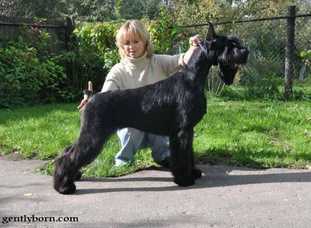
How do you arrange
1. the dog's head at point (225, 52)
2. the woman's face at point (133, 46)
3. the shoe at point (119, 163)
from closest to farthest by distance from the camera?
1. the dog's head at point (225, 52)
2. the woman's face at point (133, 46)
3. the shoe at point (119, 163)

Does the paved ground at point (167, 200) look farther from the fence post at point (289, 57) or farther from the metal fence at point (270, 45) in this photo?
the metal fence at point (270, 45)

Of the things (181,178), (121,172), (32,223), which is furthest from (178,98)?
(32,223)

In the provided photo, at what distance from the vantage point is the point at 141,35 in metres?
5.71

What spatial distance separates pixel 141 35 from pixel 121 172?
1.48m

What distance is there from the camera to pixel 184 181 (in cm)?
532

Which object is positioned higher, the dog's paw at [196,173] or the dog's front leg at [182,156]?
the dog's front leg at [182,156]

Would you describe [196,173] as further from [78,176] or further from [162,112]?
[78,176]

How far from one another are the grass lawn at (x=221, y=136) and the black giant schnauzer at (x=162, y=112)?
2.57 feet

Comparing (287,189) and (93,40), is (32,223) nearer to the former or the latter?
(287,189)

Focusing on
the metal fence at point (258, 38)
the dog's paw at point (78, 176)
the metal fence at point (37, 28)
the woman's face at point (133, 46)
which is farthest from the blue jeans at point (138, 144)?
the metal fence at point (37, 28)

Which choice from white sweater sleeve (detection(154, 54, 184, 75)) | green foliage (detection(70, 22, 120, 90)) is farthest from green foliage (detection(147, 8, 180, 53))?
white sweater sleeve (detection(154, 54, 184, 75))

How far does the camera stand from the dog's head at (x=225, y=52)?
496cm

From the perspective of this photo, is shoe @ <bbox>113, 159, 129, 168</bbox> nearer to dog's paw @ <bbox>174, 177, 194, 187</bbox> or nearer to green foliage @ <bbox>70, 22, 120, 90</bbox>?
dog's paw @ <bbox>174, 177, 194, 187</bbox>

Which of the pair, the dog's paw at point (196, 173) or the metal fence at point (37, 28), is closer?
the dog's paw at point (196, 173)
